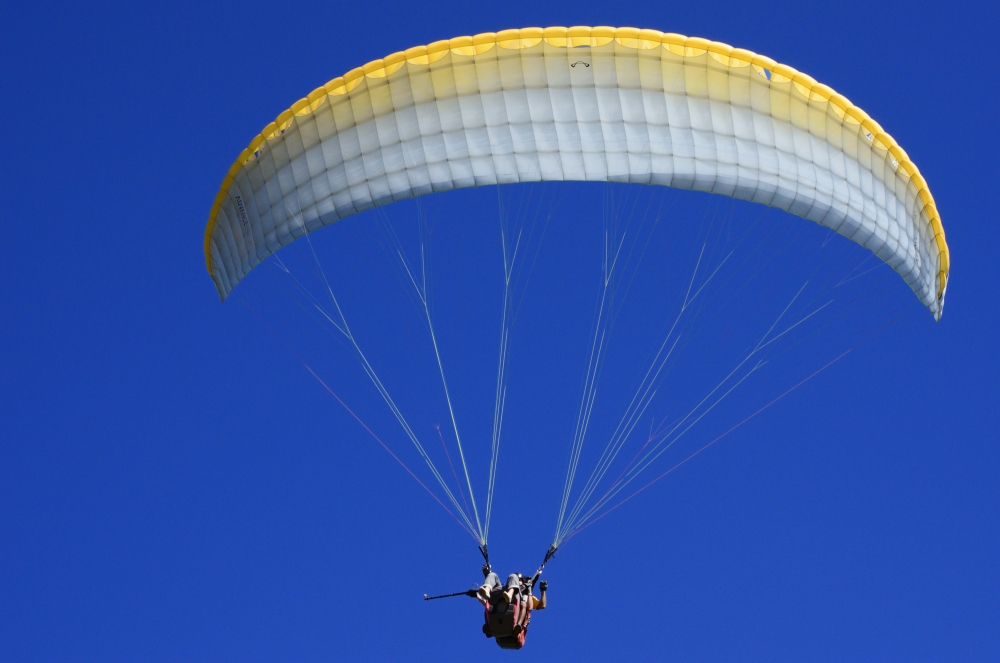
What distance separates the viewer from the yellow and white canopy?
17219 millimetres

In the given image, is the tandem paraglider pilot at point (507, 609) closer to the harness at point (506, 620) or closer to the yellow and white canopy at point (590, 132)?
the harness at point (506, 620)

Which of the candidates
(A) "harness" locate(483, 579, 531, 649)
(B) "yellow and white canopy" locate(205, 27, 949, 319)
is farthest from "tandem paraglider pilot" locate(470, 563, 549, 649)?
(B) "yellow and white canopy" locate(205, 27, 949, 319)

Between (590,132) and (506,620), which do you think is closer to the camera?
(506,620)

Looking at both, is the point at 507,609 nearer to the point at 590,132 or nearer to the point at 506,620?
the point at 506,620

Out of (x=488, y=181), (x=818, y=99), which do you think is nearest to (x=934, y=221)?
(x=818, y=99)

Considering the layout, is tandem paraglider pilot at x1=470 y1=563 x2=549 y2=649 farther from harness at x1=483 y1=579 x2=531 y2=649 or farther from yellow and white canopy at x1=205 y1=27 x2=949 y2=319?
yellow and white canopy at x1=205 y1=27 x2=949 y2=319

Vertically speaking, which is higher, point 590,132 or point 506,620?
point 590,132

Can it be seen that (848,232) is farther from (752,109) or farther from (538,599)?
(538,599)

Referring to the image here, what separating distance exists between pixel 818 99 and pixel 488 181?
420 cm

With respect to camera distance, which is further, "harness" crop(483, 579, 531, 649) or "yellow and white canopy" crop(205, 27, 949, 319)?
"yellow and white canopy" crop(205, 27, 949, 319)

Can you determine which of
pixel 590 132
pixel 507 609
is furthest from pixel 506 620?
pixel 590 132

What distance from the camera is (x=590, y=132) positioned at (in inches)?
694

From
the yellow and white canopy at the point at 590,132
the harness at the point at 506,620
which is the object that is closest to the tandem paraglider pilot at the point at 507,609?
the harness at the point at 506,620

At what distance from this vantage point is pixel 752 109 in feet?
57.2
